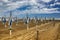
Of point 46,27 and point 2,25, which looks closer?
point 2,25

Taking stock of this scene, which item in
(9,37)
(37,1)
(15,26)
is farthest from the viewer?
(37,1)

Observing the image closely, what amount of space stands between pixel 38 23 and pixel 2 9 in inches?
49.9

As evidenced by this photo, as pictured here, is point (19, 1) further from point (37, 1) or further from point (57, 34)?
point (57, 34)

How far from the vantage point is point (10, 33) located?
183 inches

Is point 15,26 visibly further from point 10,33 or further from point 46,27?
point 46,27

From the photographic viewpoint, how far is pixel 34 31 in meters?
5.15

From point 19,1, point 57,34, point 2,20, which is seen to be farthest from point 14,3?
point 57,34

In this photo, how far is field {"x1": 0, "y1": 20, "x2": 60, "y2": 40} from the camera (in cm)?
464

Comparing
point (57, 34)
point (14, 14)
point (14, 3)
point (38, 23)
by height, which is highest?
point (14, 3)

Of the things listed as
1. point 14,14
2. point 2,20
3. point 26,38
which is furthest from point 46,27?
point 2,20

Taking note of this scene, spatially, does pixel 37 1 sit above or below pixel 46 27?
above

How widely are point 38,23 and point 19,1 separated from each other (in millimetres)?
945

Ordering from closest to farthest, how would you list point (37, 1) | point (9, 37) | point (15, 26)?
point (9, 37), point (15, 26), point (37, 1)

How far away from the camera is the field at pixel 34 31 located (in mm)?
4637
